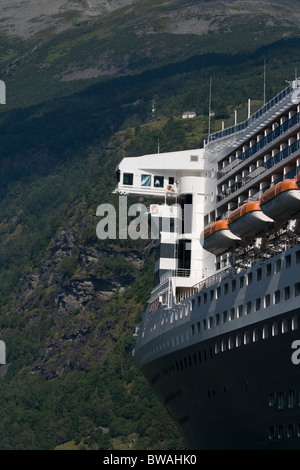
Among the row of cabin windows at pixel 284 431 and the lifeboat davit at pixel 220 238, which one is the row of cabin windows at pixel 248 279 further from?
the row of cabin windows at pixel 284 431

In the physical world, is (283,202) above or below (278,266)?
above

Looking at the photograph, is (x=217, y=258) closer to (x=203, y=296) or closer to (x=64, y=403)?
(x=203, y=296)

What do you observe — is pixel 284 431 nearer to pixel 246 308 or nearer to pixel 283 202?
pixel 246 308

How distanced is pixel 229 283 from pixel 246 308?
9.68 ft

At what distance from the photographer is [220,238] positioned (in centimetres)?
6775

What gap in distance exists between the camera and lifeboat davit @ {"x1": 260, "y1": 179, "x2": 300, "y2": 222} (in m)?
60.2

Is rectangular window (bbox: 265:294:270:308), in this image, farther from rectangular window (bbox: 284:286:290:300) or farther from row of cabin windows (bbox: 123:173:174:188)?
row of cabin windows (bbox: 123:173:174:188)

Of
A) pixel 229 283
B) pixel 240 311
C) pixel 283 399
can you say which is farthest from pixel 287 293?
pixel 229 283

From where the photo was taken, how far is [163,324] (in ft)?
256

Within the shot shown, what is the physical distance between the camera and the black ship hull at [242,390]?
5822 cm

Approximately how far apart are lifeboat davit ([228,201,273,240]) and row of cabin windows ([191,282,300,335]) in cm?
426

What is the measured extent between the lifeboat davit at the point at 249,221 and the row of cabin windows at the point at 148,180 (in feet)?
60.5

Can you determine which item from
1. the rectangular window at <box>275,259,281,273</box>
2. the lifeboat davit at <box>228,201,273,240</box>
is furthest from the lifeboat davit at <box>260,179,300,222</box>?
the rectangular window at <box>275,259,281,273</box>
